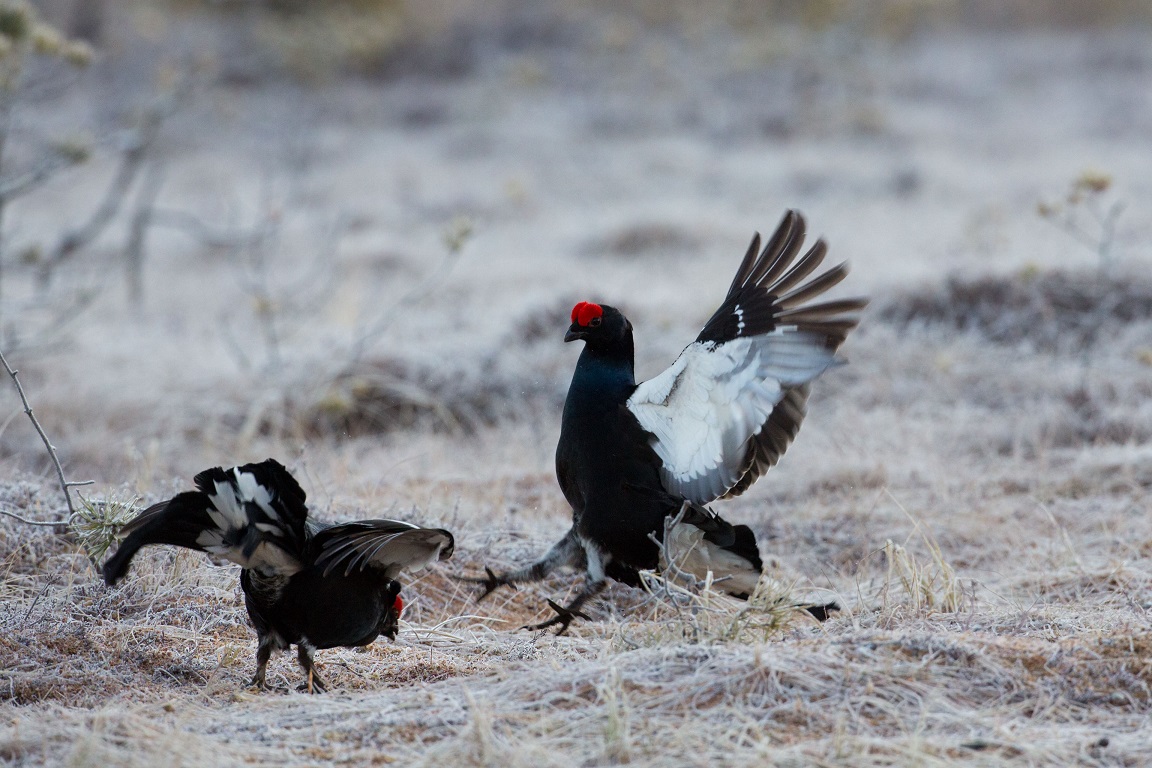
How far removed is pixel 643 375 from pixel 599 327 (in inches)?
123

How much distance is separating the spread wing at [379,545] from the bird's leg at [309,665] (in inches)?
8.7

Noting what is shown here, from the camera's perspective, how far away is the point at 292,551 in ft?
9.84

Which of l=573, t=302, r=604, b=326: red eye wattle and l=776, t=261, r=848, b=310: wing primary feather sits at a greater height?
l=776, t=261, r=848, b=310: wing primary feather

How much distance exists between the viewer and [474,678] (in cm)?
296

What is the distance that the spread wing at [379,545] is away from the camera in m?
2.93

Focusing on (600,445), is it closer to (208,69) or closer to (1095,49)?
(208,69)

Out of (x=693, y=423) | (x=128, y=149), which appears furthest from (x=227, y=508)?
(x=128, y=149)

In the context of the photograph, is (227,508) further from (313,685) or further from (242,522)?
(313,685)

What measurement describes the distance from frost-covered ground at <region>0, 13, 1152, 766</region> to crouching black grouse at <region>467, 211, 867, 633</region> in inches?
10.7

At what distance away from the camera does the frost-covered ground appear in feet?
8.59

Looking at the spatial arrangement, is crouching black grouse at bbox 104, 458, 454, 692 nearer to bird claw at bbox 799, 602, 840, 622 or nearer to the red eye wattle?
the red eye wattle

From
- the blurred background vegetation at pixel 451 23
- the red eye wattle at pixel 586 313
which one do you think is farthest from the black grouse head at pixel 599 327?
the blurred background vegetation at pixel 451 23

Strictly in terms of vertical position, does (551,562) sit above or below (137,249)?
above

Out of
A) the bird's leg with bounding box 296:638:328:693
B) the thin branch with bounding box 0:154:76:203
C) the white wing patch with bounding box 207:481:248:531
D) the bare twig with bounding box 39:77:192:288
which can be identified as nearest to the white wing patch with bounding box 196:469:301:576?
the white wing patch with bounding box 207:481:248:531
